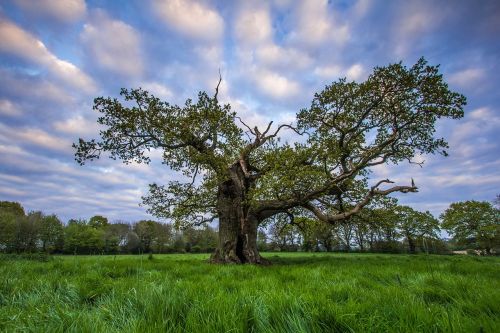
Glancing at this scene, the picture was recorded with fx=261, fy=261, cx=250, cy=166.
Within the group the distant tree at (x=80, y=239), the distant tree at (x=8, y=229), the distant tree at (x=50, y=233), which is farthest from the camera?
the distant tree at (x=50, y=233)

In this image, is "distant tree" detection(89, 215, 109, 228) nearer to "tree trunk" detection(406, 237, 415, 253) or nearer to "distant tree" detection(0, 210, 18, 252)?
"distant tree" detection(0, 210, 18, 252)

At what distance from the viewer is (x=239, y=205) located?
1988cm

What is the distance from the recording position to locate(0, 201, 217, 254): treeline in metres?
58.2

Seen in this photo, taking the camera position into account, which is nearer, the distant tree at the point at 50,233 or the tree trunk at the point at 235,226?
the tree trunk at the point at 235,226

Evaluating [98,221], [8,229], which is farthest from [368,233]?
[98,221]

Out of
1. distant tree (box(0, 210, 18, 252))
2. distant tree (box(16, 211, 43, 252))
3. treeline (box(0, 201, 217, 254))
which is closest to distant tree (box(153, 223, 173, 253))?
treeline (box(0, 201, 217, 254))

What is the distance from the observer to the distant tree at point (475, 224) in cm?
6194

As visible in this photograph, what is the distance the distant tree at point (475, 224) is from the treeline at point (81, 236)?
64.0m

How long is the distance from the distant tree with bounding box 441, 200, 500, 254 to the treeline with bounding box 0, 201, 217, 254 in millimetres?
63978

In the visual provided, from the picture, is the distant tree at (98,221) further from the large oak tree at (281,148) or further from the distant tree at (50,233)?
the large oak tree at (281,148)

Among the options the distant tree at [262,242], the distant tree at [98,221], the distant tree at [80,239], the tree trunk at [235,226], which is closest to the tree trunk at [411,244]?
the distant tree at [262,242]

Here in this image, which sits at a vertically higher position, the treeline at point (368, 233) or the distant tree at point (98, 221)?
the distant tree at point (98, 221)

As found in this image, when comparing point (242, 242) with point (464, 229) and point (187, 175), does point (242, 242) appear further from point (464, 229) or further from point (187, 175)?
point (464, 229)

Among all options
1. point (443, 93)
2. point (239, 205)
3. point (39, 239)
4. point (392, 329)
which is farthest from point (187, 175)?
point (39, 239)
